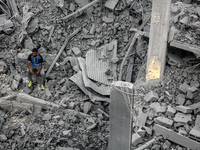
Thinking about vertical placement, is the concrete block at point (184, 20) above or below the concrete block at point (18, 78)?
above

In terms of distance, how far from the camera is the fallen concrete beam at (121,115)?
16.0 feet

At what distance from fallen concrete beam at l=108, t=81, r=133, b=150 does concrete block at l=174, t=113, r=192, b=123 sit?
5.57ft

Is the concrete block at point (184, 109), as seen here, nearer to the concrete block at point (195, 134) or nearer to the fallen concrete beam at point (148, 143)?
the concrete block at point (195, 134)

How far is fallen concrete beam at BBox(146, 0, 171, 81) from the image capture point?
7281 millimetres

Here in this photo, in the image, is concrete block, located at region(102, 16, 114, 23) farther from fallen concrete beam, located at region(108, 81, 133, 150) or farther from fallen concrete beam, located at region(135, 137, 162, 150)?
fallen concrete beam, located at region(108, 81, 133, 150)

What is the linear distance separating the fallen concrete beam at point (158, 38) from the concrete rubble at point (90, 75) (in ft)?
0.86

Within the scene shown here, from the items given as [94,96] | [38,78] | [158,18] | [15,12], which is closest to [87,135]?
[94,96]

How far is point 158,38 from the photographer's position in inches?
298

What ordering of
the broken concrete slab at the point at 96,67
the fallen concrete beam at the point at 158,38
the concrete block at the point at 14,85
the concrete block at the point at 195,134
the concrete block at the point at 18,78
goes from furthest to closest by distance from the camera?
the broken concrete slab at the point at 96,67 → the concrete block at the point at 18,78 → the concrete block at the point at 14,85 → the fallen concrete beam at the point at 158,38 → the concrete block at the point at 195,134

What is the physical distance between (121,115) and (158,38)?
3.29m

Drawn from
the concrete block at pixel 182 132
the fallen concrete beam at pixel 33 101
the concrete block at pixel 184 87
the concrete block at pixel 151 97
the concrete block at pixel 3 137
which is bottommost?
the concrete block at pixel 3 137

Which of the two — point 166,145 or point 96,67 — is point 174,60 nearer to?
point 166,145

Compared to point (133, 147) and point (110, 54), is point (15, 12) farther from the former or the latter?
point (133, 147)

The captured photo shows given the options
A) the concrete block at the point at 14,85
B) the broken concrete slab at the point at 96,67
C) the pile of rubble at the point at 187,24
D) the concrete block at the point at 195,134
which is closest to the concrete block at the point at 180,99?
the concrete block at the point at 195,134
